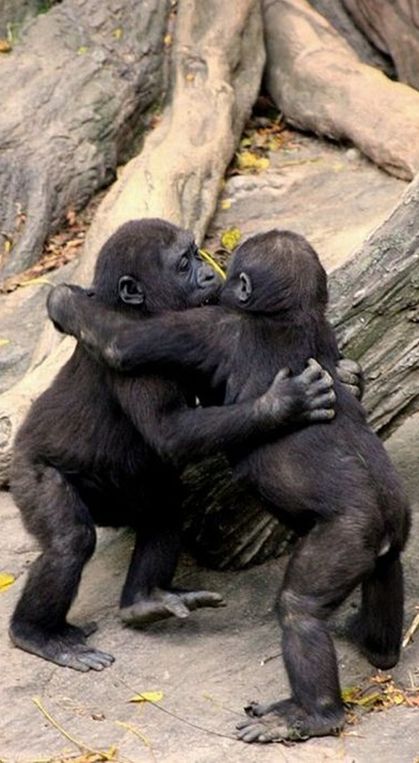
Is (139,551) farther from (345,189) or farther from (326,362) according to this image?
(345,189)

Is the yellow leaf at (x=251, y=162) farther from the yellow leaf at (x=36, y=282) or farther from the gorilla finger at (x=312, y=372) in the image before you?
the gorilla finger at (x=312, y=372)

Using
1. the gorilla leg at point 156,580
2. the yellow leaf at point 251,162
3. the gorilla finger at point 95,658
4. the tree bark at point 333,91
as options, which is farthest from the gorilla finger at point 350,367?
the yellow leaf at point 251,162

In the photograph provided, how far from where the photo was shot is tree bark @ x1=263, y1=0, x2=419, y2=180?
10164 mm

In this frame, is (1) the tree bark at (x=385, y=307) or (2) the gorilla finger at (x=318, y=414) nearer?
(2) the gorilla finger at (x=318, y=414)

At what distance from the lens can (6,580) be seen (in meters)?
6.46

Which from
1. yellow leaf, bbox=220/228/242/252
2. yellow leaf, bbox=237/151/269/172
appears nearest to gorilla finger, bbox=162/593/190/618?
yellow leaf, bbox=220/228/242/252

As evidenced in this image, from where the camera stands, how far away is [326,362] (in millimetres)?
5414

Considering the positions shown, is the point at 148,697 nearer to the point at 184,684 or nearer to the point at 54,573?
the point at 184,684

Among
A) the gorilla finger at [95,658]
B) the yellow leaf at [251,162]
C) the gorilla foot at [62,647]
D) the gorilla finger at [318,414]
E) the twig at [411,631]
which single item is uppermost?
the gorilla finger at [318,414]

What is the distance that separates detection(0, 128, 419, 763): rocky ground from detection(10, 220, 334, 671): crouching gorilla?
0.14 meters

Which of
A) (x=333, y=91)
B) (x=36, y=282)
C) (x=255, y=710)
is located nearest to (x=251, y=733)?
Answer: (x=255, y=710)

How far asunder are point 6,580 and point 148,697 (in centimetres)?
128

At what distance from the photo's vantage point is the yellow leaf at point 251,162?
10.6 meters

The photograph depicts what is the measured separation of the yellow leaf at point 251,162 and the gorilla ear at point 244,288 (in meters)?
5.34
